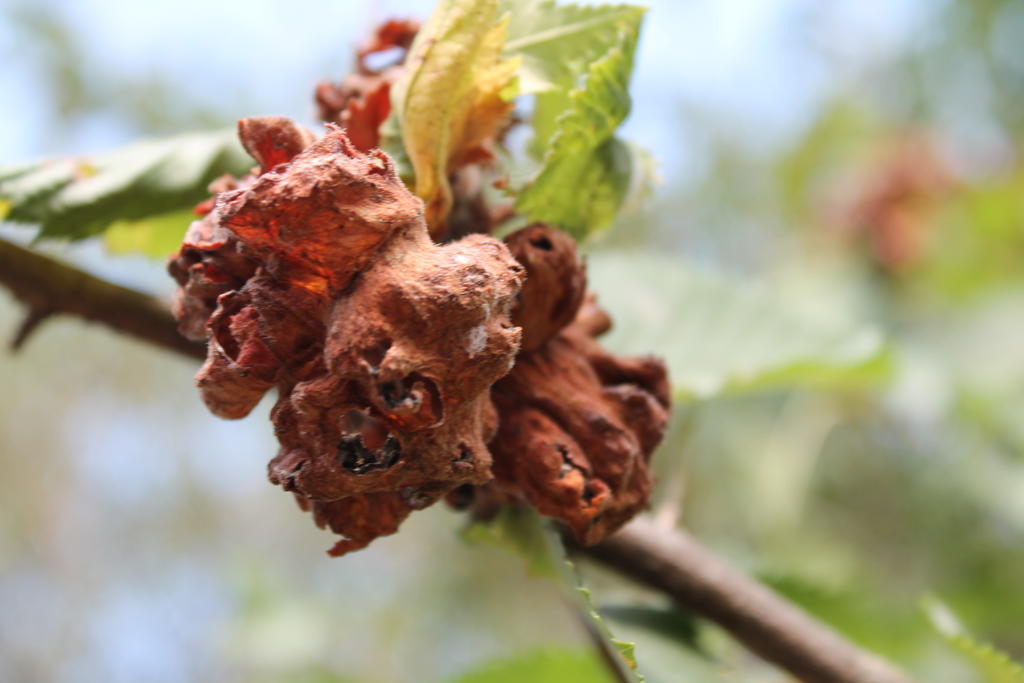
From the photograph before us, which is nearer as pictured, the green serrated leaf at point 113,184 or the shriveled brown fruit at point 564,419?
the shriveled brown fruit at point 564,419

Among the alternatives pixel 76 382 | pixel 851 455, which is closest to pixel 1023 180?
pixel 851 455

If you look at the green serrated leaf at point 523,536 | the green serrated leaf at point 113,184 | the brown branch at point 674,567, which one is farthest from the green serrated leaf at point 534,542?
the green serrated leaf at point 113,184

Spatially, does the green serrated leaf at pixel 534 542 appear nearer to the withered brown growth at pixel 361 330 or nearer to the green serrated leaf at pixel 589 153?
the withered brown growth at pixel 361 330

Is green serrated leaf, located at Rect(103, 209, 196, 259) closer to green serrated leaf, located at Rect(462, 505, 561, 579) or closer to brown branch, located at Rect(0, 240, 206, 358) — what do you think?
brown branch, located at Rect(0, 240, 206, 358)

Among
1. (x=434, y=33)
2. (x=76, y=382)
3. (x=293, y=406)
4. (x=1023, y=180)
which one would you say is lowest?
(x=76, y=382)

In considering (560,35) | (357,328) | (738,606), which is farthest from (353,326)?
(738,606)

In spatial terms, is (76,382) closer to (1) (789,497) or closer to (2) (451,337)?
(1) (789,497)
